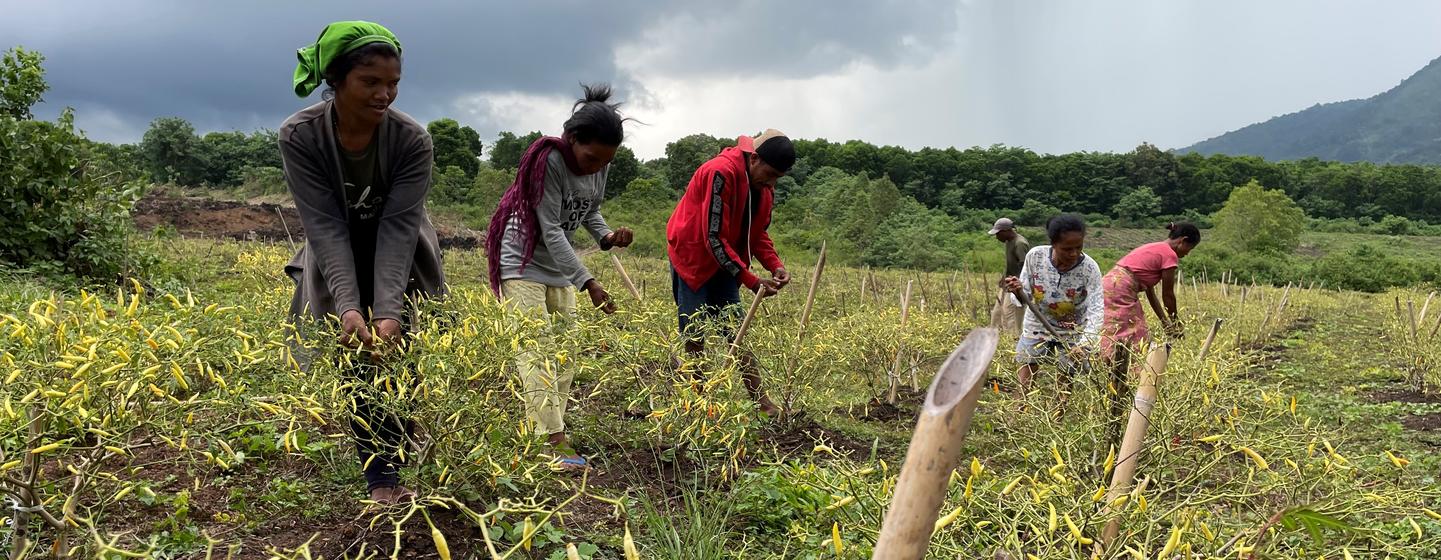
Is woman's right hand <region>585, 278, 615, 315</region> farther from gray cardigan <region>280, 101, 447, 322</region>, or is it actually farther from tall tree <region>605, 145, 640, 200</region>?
tall tree <region>605, 145, 640, 200</region>

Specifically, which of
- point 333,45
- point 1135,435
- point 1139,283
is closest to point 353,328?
point 333,45

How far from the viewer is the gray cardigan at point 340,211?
86.7 inches

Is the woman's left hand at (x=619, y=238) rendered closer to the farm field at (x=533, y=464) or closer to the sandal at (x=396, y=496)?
the farm field at (x=533, y=464)

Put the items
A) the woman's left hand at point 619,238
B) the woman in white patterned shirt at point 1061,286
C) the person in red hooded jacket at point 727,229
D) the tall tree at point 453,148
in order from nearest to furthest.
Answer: the woman's left hand at point 619,238 → the person in red hooded jacket at point 727,229 → the woman in white patterned shirt at point 1061,286 → the tall tree at point 453,148

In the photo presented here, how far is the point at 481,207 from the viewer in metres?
31.1

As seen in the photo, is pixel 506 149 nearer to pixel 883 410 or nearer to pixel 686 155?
pixel 686 155

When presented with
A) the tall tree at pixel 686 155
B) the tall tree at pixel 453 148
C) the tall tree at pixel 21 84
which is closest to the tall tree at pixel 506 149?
the tall tree at pixel 453 148

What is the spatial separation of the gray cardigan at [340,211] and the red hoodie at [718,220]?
1.53 meters

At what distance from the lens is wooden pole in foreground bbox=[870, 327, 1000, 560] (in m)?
0.81

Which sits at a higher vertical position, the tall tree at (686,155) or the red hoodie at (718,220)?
the tall tree at (686,155)

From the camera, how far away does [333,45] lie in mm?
2049

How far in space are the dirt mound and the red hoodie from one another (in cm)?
1802

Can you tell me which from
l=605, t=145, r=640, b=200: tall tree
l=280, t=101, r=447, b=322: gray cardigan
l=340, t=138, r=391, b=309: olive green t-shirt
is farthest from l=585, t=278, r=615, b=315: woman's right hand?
l=605, t=145, r=640, b=200: tall tree

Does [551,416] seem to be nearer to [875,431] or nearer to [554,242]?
[554,242]
